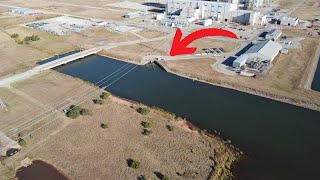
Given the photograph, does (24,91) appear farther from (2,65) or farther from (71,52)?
(71,52)

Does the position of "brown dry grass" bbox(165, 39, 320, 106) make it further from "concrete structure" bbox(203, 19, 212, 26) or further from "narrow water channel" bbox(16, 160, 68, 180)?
"narrow water channel" bbox(16, 160, 68, 180)

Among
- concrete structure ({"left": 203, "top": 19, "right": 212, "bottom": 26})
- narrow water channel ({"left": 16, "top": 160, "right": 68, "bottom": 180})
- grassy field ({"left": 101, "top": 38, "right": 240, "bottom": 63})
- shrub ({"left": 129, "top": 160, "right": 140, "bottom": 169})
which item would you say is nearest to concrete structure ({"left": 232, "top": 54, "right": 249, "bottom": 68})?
grassy field ({"left": 101, "top": 38, "right": 240, "bottom": 63})

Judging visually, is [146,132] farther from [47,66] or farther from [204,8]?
[204,8]

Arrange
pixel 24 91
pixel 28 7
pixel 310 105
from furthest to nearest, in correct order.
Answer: pixel 28 7, pixel 24 91, pixel 310 105

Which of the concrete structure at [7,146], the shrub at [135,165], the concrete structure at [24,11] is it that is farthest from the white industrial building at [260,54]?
the concrete structure at [24,11]

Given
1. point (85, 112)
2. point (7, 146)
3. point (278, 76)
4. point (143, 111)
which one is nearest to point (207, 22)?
point (278, 76)

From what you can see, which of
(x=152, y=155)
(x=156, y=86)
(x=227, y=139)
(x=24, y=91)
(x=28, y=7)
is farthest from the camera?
(x=28, y=7)

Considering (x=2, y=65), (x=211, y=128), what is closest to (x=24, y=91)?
(x=2, y=65)
